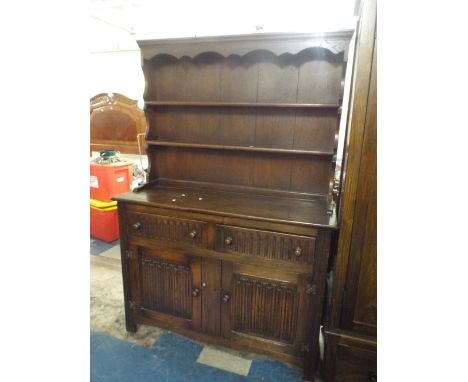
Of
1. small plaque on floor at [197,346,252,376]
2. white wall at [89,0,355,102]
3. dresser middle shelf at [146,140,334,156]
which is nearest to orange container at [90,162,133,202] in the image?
white wall at [89,0,355,102]

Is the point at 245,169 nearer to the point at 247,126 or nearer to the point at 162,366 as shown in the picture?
the point at 247,126

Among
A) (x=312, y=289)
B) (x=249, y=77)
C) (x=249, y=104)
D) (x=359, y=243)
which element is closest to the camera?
(x=359, y=243)

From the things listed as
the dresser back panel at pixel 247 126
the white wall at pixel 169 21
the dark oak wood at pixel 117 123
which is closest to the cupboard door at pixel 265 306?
the dresser back panel at pixel 247 126

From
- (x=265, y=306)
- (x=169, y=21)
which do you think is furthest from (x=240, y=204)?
(x=169, y=21)

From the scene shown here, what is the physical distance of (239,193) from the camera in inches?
73.5

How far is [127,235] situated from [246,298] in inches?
31.7

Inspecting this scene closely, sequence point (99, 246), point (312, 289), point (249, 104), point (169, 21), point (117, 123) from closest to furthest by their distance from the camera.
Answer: point (312, 289) < point (249, 104) < point (99, 246) < point (169, 21) < point (117, 123)

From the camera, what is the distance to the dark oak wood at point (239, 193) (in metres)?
1.47

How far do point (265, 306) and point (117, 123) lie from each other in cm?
363

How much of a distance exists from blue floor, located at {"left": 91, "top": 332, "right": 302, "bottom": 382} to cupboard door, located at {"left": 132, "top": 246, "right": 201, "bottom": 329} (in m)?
0.16
